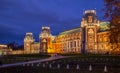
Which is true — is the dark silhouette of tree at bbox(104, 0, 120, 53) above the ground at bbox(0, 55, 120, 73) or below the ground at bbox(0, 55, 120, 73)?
above

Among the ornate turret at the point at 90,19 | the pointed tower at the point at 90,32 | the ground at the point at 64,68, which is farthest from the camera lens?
the ornate turret at the point at 90,19

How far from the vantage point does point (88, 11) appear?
18125cm

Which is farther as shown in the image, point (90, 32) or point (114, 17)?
point (90, 32)

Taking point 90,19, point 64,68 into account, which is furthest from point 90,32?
point 64,68

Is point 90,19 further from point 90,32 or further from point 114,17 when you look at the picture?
point 114,17

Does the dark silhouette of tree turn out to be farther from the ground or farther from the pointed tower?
the pointed tower

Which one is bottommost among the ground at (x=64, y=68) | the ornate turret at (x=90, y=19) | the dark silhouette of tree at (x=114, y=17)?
the ground at (x=64, y=68)

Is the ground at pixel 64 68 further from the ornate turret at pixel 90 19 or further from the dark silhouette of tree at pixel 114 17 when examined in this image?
the ornate turret at pixel 90 19

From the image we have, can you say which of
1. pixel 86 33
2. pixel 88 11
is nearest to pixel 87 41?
pixel 86 33

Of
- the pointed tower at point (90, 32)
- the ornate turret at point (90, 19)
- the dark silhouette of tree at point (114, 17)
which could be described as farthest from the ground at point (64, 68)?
the ornate turret at point (90, 19)

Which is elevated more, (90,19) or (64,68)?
(90,19)

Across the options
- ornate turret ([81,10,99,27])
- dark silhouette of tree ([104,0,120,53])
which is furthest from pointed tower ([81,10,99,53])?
dark silhouette of tree ([104,0,120,53])

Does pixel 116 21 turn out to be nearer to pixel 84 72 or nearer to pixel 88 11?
pixel 84 72

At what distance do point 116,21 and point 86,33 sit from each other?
449ft
